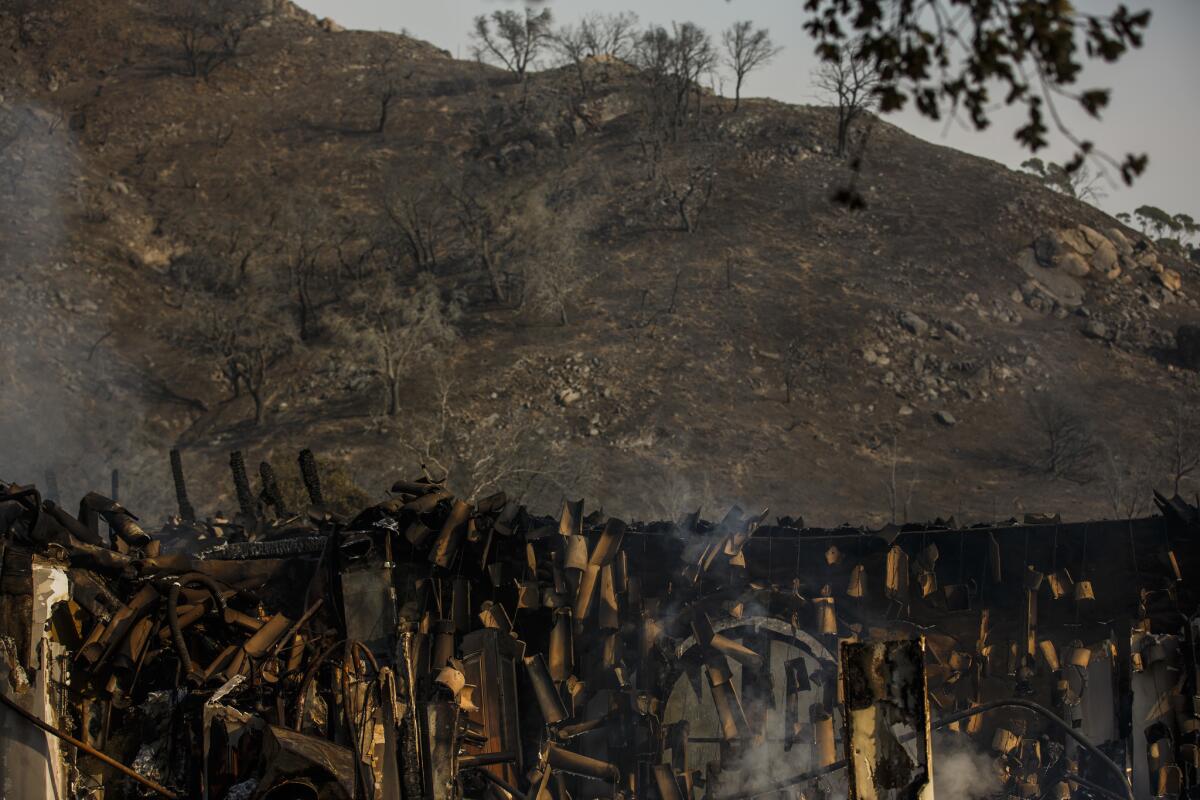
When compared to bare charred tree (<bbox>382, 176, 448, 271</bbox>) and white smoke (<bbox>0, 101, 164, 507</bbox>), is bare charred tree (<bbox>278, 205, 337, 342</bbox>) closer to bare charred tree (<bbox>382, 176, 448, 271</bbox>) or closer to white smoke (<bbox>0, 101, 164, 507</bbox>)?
bare charred tree (<bbox>382, 176, 448, 271</bbox>)

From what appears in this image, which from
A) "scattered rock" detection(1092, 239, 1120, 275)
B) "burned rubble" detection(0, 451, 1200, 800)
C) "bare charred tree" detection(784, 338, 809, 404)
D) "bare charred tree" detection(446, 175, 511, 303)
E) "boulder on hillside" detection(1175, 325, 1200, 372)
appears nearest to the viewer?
"burned rubble" detection(0, 451, 1200, 800)

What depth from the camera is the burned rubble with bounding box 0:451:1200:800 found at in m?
8.77

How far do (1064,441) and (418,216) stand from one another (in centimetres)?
2630

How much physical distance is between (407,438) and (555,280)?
1039 cm

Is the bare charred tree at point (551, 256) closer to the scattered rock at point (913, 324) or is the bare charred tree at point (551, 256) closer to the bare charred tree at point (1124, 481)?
the scattered rock at point (913, 324)

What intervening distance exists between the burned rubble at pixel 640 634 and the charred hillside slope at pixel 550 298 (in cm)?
2229

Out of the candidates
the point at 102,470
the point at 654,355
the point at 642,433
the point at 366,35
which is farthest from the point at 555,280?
the point at 366,35

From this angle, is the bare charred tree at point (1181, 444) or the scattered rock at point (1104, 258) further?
the scattered rock at point (1104, 258)

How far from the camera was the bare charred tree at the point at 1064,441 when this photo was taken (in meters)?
40.1

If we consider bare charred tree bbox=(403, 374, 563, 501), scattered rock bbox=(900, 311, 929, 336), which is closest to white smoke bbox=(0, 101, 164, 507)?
bare charred tree bbox=(403, 374, 563, 501)

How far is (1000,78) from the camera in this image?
5.16 m

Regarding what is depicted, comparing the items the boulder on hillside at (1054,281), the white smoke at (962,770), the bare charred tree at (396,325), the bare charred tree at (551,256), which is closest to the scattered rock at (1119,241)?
the boulder on hillside at (1054,281)

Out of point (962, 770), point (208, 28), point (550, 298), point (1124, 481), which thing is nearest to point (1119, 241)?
point (1124, 481)

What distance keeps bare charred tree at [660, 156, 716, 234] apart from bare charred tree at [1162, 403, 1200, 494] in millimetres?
19101
